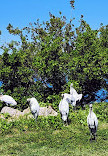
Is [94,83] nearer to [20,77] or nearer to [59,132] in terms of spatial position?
[20,77]

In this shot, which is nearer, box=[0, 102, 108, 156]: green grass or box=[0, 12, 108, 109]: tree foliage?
box=[0, 102, 108, 156]: green grass

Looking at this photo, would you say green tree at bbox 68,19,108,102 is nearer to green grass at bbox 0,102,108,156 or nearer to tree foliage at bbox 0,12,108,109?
tree foliage at bbox 0,12,108,109

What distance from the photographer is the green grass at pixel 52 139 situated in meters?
8.12

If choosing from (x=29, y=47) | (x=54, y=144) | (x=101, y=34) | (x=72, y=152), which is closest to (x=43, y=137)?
(x=54, y=144)

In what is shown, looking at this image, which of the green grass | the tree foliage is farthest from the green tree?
the green grass

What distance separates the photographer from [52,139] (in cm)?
939

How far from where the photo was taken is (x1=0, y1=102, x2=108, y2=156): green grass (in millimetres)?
8117

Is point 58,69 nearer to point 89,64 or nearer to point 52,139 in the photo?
point 89,64

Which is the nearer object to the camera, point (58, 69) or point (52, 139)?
point (52, 139)

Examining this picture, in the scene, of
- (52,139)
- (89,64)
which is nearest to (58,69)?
(89,64)

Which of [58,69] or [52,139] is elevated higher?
[58,69]

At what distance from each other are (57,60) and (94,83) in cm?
278

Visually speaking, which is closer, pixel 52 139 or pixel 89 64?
pixel 52 139

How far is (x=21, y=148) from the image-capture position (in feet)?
28.1
